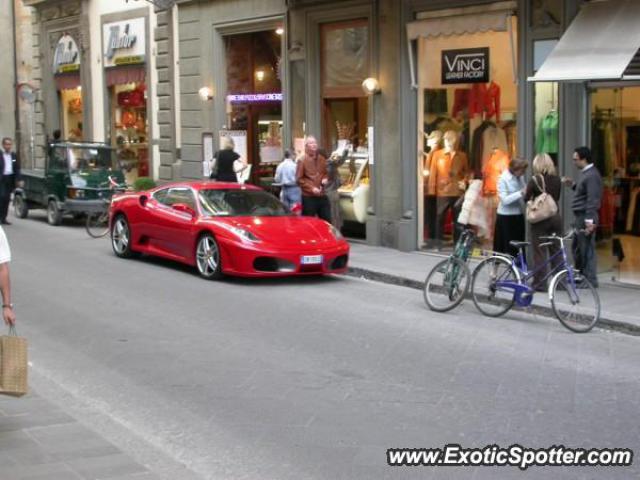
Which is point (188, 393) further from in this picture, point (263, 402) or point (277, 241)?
point (277, 241)

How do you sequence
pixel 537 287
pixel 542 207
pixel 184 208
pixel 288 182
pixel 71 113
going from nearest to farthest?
pixel 537 287, pixel 542 207, pixel 184 208, pixel 288 182, pixel 71 113

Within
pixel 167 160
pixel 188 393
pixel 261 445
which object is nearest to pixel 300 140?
pixel 167 160

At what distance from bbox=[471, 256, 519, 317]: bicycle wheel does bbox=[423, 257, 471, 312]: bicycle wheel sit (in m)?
0.13

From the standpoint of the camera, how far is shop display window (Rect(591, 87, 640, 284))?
13523 millimetres

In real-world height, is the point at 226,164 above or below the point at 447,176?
above

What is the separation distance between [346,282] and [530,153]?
11.1 ft

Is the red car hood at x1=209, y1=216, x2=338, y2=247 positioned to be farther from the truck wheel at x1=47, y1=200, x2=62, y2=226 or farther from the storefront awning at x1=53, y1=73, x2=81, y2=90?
the storefront awning at x1=53, y1=73, x2=81, y2=90

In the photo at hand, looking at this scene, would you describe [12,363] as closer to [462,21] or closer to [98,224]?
[462,21]

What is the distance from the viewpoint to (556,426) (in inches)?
268

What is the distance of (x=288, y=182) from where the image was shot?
58.6 ft

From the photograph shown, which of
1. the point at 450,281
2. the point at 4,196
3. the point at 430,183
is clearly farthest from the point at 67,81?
the point at 450,281

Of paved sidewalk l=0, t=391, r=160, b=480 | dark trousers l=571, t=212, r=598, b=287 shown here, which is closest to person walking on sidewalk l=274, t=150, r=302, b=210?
dark trousers l=571, t=212, r=598, b=287

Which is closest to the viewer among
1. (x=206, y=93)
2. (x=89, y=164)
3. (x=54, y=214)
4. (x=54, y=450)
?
(x=54, y=450)

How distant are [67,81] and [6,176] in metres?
9.19
